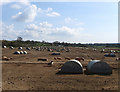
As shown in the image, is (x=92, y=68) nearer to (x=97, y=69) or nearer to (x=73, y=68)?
(x=97, y=69)

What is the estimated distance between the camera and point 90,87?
17453mm

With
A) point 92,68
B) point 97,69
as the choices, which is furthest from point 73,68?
point 97,69

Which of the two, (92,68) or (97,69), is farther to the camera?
(97,69)

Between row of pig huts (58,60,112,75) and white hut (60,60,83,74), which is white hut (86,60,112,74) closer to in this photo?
row of pig huts (58,60,112,75)

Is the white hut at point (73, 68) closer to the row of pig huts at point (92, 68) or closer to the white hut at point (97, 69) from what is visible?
the row of pig huts at point (92, 68)

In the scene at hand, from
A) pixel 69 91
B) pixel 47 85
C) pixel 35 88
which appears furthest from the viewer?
pixel 47 85

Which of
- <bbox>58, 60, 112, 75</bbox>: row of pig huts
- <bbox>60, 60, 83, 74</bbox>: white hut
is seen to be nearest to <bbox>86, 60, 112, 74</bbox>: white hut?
<bbox>58, 60, 112, 75</bbox>: row of pig huts

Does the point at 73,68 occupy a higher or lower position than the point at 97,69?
higher

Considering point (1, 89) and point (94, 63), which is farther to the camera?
point (94, 63)

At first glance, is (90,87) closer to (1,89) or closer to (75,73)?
(75,73)

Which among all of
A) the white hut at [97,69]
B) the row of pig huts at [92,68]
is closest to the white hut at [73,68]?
the row of pig huts at [92,68]

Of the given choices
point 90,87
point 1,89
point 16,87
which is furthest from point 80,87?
point 1,89

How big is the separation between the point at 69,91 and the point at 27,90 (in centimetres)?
441

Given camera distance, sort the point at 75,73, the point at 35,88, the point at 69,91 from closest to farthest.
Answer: the point at 69,91
the point at 35,88
the point at 75,73
